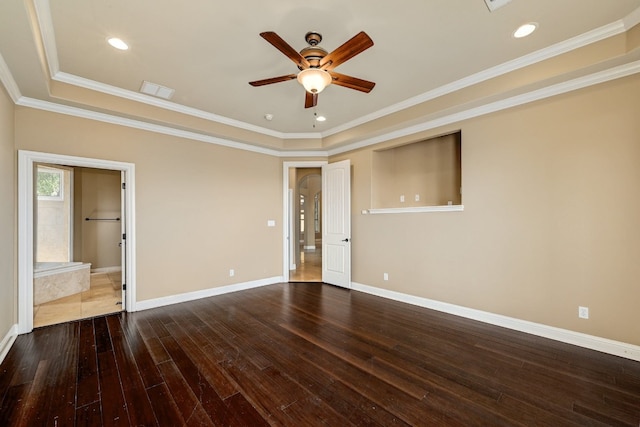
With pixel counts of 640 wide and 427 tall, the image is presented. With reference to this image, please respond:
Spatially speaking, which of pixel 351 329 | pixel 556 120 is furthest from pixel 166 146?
pixel 556 120

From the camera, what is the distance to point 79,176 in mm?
6125

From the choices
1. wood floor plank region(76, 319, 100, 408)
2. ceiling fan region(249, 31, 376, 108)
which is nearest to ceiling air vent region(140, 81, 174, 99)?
ceiling fan region(249, 31, 376, 108)

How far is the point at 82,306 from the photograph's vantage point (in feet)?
13.2

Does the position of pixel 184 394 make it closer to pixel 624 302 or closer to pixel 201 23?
pixel 201 23

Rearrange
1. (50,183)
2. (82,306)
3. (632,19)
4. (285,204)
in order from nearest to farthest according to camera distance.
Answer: (632,19)
(82,306)
(285,204)
(50,183)

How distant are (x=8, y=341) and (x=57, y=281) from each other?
6.42 feet

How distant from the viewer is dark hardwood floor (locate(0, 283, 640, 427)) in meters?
1.81

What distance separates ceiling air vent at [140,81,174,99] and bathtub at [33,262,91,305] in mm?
3232

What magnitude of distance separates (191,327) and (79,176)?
17.6ft

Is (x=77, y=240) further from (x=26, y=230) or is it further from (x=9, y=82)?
(x=9, y=82)

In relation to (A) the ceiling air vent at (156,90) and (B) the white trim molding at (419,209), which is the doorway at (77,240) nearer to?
(A) the ceiling air vent at (156,90)

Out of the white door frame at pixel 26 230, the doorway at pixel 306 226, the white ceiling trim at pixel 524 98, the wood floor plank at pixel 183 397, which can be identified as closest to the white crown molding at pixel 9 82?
the white door frame at pixel 26 230

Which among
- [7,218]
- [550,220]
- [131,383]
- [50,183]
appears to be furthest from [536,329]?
[50,183]

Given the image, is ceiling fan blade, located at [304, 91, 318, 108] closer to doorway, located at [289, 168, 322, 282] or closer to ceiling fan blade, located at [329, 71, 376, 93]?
ceiling fan blade, located at [329, 71, 376, 93]
